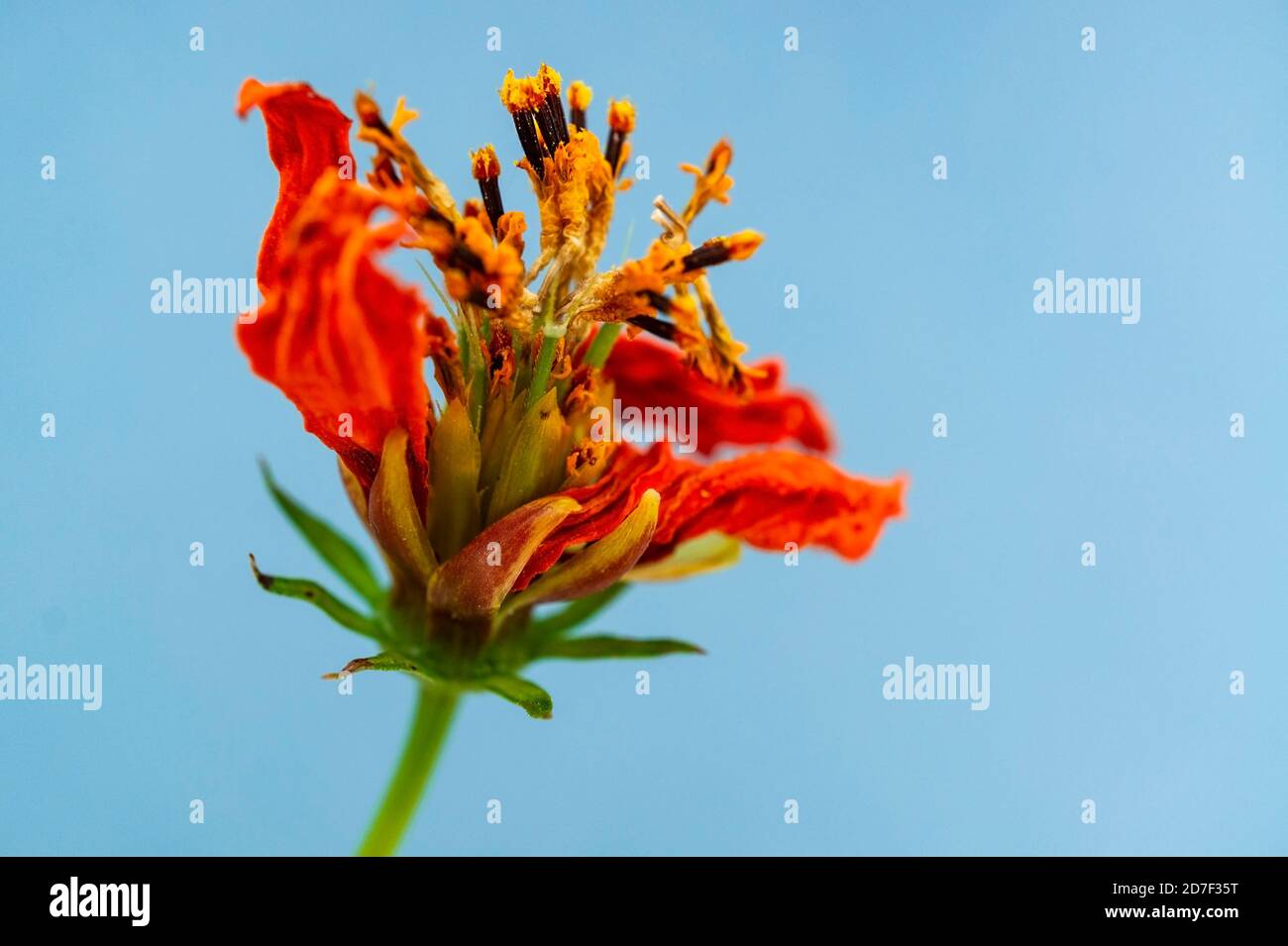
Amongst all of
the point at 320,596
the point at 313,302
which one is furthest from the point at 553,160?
the point at 320,596

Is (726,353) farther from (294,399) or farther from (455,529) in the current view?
(294,399)

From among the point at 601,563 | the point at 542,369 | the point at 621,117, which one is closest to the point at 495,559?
the point at 601,563

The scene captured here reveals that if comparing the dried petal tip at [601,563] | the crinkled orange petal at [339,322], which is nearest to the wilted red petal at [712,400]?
the dried petal tip at [601,563]

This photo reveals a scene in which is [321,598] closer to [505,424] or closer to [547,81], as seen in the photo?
[505,424]

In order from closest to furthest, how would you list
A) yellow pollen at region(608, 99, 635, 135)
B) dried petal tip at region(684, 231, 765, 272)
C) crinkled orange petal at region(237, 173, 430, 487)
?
1. crinkled orange petal at region(237, 173, 430, 487)
2. dried petal tip at region(684, 231, 765, 272)
3. yellow pollen at region(608, 99, 635, 135)

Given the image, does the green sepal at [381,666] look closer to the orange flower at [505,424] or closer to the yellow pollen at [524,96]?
the orange flower at [505,424]

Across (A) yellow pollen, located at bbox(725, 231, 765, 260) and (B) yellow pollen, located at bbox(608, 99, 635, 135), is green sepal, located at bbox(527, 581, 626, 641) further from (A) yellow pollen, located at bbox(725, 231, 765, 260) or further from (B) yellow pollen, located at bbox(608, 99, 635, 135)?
(B) yellow pollen, located at bbox(608, 99, 635, 135)

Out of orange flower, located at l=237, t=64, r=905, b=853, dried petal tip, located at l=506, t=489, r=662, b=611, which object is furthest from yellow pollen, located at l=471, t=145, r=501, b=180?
dried petal tip, located at l=506, t=489, r=662, b=611
